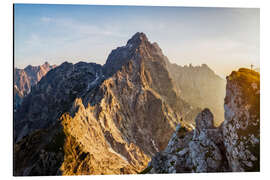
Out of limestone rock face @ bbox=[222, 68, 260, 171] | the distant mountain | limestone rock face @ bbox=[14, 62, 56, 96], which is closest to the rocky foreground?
limestone rock face @ bbox=[222, 68, 260, 171]

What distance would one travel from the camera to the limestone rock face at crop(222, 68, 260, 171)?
49.3 ft

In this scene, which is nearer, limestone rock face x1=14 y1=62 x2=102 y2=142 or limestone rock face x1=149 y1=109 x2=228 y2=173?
limestone rock face x1=149 y1=109 x2=228 y2=173

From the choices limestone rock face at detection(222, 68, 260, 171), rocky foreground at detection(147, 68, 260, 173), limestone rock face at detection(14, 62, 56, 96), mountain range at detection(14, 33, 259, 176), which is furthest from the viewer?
mountain range at detection(14, 33, 259, 176)

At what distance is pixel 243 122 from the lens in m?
15.5

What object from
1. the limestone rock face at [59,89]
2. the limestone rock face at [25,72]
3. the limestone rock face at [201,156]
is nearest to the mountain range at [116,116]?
the limestone rock face at [201,156]

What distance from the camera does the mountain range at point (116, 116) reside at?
23761 millimetres

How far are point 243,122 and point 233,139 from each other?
157cm

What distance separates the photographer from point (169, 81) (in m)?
124

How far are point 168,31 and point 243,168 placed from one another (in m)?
15.9

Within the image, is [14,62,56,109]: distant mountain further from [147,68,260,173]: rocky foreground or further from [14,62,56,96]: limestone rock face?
[147,68,260,173]: rocky foreground

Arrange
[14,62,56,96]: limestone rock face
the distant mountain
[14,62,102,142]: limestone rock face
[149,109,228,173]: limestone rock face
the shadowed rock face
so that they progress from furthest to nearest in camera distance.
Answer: [14,62,102,142]: limestone rock face < the shadowed rock face < [14,62,56,96]: limestone rock face < the distant mountain < [149,109,228,173]: limestone rock face

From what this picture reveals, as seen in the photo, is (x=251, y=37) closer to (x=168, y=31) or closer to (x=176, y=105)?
(x=168, y=31)

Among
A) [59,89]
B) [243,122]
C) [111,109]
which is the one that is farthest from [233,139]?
[59,89]
